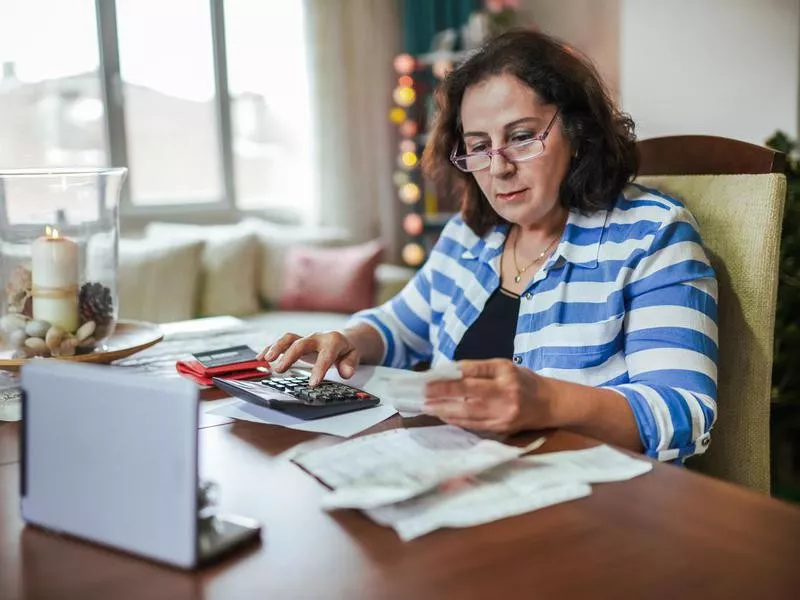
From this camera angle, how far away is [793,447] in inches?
108

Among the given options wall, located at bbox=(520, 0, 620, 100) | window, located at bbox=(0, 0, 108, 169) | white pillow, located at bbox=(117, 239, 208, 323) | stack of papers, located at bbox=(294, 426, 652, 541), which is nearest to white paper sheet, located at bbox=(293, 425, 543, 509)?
stack of papers, located at bbox=(294, 426, 652, 541)

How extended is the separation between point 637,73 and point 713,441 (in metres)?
2.66

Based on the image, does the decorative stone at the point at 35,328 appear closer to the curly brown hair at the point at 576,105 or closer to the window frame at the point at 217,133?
the curly brown hair at the point at 576,105

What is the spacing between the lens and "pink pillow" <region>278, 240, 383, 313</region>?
3650mm

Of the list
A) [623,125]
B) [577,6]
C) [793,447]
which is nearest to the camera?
[623,125]

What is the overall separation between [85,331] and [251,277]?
2.57 meters

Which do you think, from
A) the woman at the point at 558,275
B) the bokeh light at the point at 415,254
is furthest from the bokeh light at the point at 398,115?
the woman at the point at 558,275

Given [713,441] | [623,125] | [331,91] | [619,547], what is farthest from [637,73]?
[619,547]

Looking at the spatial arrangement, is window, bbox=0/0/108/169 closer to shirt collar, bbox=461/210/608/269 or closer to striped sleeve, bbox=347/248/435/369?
striped sleeve, bbox=347/248/435/369

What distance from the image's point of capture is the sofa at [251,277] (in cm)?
346

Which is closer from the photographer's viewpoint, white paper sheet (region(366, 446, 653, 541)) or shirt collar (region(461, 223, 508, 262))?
white paper sheet (region(366, 446, 653, 541))

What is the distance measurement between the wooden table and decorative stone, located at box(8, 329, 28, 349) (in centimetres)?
45

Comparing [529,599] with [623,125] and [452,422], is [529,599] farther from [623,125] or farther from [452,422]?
[623,125]

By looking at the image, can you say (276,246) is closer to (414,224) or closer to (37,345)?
(414,224)
